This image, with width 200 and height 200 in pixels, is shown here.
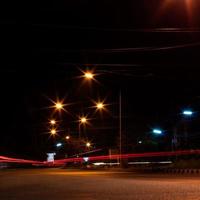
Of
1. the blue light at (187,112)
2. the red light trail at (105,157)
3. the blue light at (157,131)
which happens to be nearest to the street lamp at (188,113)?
the blue light at (187,112)

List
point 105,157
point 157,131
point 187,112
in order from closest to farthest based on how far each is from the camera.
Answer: point 105,157 → point 187,112 → point 157,131

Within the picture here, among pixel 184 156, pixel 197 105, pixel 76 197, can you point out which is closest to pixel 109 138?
pixel 197 105

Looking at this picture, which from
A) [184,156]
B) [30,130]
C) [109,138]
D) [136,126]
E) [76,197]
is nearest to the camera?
[76,197]

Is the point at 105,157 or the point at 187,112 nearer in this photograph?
the point at 105,157

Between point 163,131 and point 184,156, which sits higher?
point 163,131

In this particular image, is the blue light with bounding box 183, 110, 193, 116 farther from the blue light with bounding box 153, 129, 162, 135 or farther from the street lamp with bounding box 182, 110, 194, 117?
the blue light with bounding box 153, 129, 162, 135

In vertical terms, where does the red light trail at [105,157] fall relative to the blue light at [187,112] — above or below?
below

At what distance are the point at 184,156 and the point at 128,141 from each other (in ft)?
46.2

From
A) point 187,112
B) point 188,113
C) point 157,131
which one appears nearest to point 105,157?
point 157,131

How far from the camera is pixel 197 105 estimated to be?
74.6m

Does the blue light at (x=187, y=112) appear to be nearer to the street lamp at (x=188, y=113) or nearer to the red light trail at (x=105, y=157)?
the street lamp at (x=188, y=113)

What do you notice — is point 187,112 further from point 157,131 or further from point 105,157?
Answer: point 105,157

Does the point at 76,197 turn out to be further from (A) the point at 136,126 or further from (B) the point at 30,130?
(B) the point at 30,130

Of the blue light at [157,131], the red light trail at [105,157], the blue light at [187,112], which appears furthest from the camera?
the blue light at [157,131]
